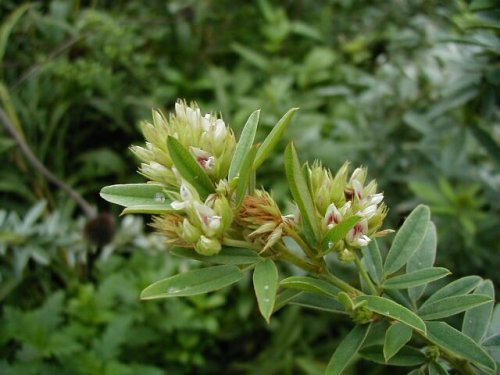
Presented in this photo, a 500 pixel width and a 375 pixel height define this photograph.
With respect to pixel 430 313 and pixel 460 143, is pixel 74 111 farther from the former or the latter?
pixel 430 313

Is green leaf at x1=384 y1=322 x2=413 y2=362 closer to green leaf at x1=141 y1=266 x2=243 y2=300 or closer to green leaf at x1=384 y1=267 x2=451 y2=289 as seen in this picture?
green leaf at x1=384 y1=267 x2=451 y2=289

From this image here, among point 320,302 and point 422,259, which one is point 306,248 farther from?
point 422,259

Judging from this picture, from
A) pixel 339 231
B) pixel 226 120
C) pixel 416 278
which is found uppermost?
pixel 339 231

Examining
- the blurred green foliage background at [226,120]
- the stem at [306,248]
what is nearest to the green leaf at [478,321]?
the stem at [306,248]

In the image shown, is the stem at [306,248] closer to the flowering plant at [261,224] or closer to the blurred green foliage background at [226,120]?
the flowering plant at [261,224]

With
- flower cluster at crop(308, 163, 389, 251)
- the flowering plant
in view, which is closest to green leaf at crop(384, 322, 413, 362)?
the flowering plant

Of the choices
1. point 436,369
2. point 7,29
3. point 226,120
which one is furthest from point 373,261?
point 7,29
